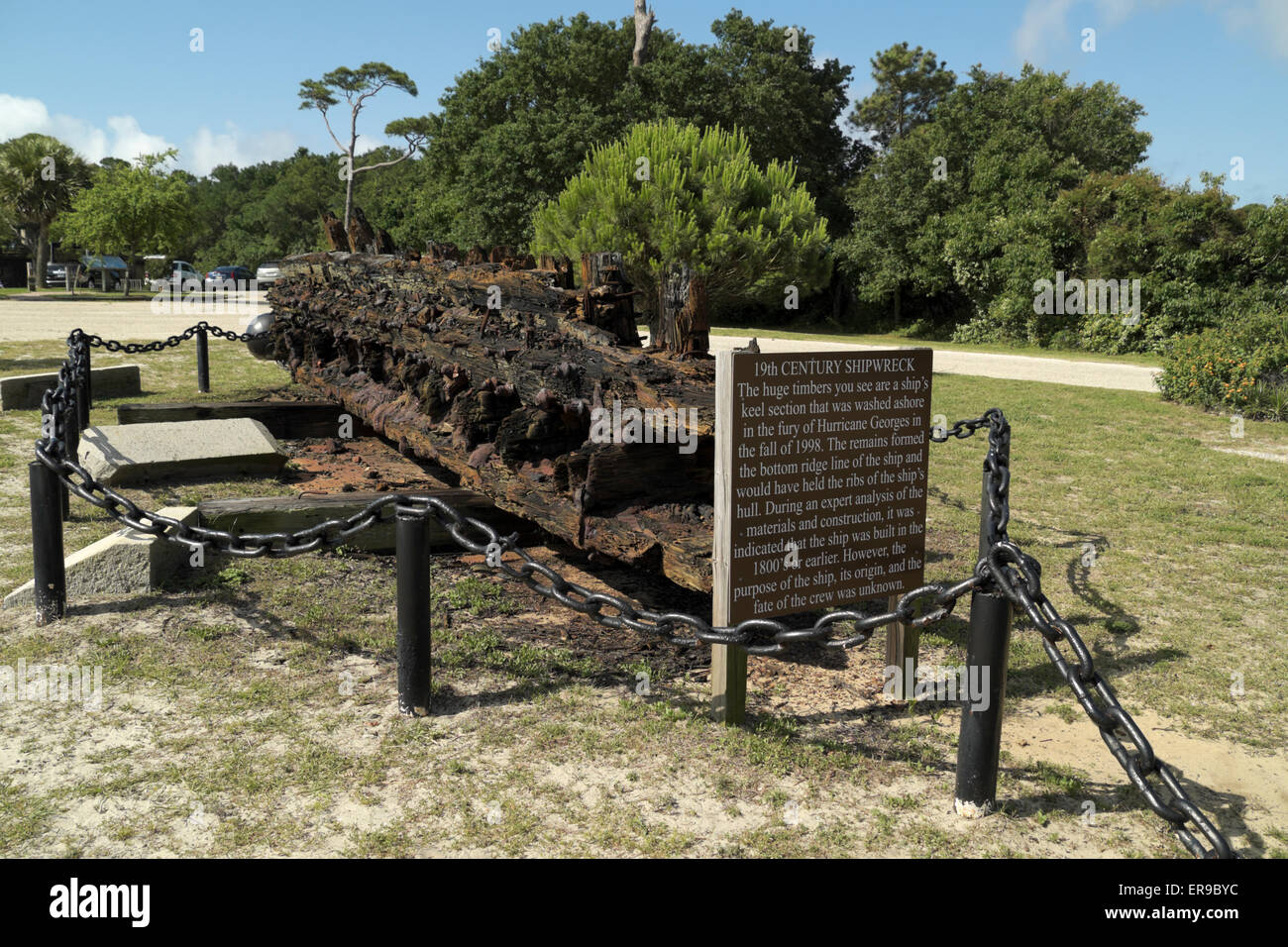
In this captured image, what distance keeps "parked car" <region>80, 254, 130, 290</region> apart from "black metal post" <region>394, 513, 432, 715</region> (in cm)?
4477

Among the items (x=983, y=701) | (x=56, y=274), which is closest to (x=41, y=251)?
(x=56, y=274)

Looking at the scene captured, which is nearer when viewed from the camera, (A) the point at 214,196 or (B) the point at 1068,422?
(B) the point at 1068,422

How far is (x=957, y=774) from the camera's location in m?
3.08

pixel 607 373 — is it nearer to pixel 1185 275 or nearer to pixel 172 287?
pixel 1185 275

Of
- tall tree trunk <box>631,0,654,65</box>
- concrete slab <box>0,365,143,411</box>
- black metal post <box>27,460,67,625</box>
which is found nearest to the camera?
black metal post <box>27,460,67,625</box>

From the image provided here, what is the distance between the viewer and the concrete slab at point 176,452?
22.9 ft

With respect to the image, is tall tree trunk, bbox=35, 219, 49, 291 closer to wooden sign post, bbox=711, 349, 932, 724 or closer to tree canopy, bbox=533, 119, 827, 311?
tree canopy, bbox=533, 119, 827, 311

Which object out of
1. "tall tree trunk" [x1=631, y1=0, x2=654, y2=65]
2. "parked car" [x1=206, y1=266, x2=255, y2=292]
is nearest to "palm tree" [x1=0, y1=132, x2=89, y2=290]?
"parked car" [x1=206, y1=266, x2=255, y2=292]

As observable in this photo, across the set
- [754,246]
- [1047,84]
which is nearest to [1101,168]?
[1047,84]

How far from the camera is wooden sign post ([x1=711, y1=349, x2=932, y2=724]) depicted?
11.5 feet

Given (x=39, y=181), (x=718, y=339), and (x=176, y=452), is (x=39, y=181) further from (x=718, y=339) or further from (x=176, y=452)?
(x=176, y=452)

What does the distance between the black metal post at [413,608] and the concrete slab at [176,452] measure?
14.0 ft

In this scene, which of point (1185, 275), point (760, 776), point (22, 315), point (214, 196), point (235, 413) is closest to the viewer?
point (760, 776)

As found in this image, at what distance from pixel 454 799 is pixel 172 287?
4443cm
